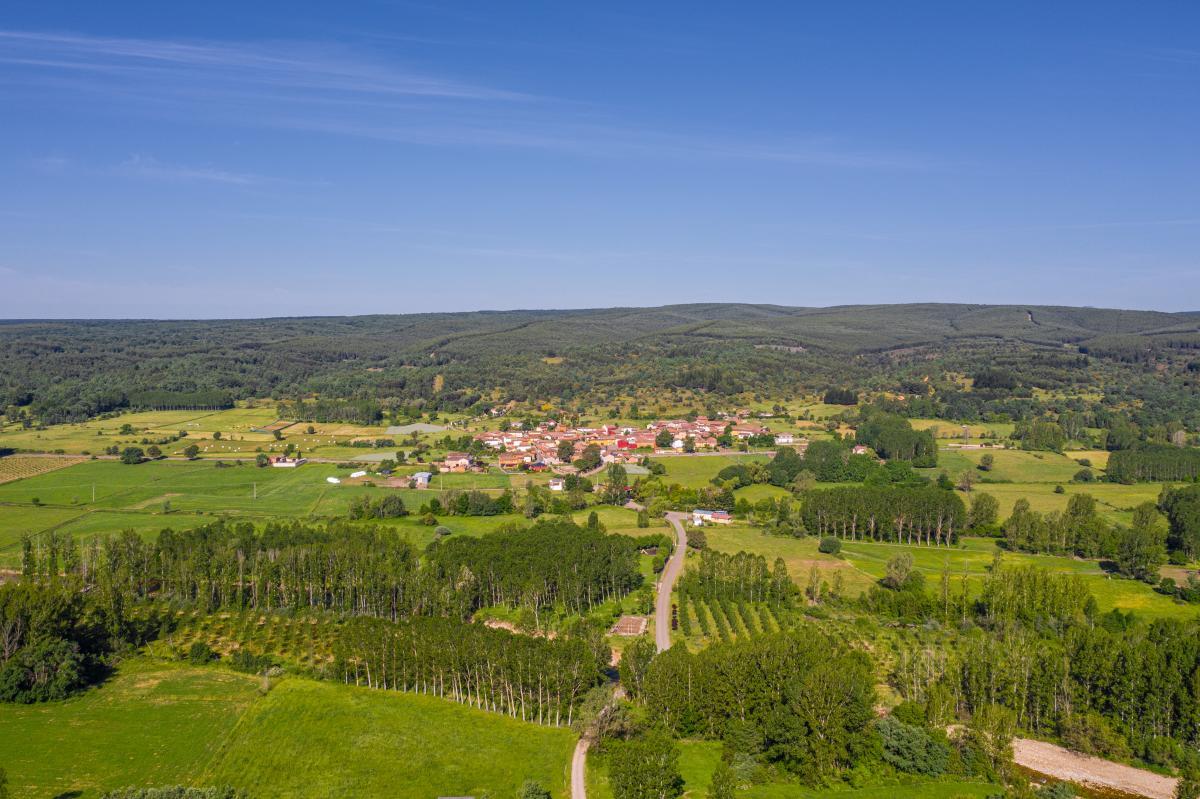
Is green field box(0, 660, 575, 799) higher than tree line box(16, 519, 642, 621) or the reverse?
the reverse

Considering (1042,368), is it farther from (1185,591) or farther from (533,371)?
(1185,591)

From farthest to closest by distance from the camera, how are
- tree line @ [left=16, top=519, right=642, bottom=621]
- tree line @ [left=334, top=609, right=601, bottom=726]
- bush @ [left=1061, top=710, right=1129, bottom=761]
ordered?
tree line @ [left=16, top=519, right=642, bottom=621] < tree line @ [left=334, top=609, right=601, bottom=726] < bush @ [left=1061, top=710, right=1129, bottom=761]

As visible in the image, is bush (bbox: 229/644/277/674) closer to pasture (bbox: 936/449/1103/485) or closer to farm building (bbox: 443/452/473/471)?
farm building (bbox: 443/452/473/471)

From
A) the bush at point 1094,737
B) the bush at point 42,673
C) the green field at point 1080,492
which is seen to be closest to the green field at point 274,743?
the bush at point 42,673

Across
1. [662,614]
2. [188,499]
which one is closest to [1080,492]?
[662,614]

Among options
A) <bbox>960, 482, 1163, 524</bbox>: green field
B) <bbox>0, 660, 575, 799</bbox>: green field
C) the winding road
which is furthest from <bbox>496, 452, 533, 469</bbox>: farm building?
<bbox>0, 660, 575, 799</bbox>: green field

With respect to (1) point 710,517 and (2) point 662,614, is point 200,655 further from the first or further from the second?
(1) point 710,517
